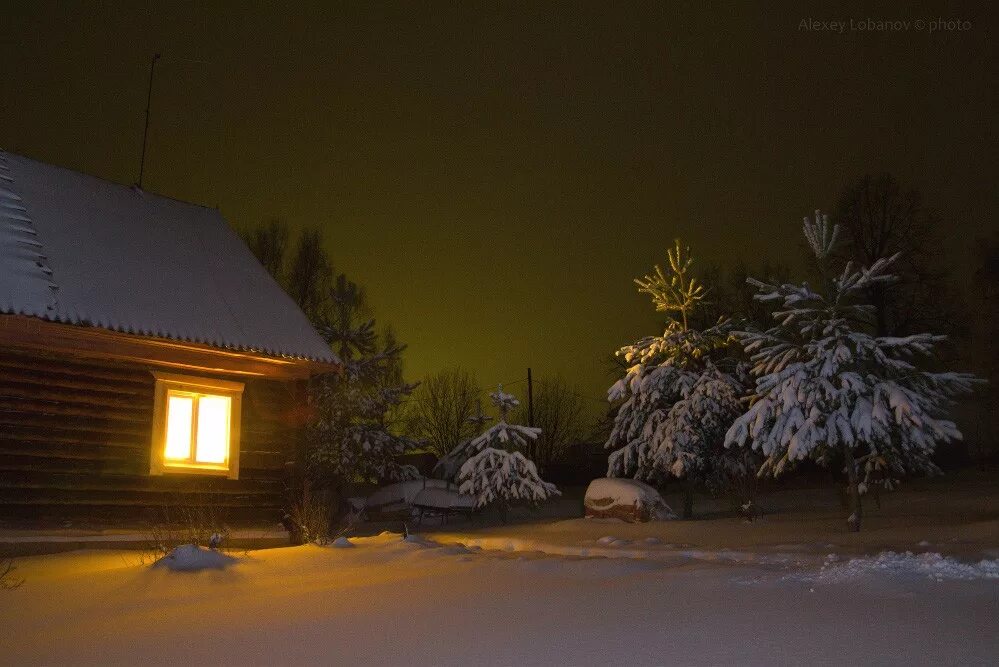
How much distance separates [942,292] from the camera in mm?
31484

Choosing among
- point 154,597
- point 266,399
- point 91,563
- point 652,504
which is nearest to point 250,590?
point 154,597

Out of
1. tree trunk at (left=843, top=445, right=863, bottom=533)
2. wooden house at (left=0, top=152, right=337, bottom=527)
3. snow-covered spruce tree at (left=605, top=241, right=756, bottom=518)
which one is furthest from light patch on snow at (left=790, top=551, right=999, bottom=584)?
snow-covered spruce tree at (left=605, top=241, right=756, bottom=518)

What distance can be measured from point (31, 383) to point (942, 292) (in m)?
30.9

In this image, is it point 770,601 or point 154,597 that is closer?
point 770,601

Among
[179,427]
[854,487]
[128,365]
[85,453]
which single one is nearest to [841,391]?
[854,487]

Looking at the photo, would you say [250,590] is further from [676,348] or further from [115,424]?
[676,348]

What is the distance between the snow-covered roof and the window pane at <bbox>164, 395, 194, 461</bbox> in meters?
1.13

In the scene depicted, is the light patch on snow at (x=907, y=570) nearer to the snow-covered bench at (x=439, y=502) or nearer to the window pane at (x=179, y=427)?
the window pane at (x=179, y=427)

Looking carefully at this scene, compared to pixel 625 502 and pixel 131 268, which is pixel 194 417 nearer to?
pixel 131 268

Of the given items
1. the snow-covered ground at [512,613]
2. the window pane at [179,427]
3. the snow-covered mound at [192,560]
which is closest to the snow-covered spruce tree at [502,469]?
the window pane at [179,427]

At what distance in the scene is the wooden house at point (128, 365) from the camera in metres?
11.4

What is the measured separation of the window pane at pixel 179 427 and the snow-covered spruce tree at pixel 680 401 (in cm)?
1137

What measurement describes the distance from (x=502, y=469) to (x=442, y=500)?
14.9ft

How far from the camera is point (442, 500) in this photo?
2759 centimetres
